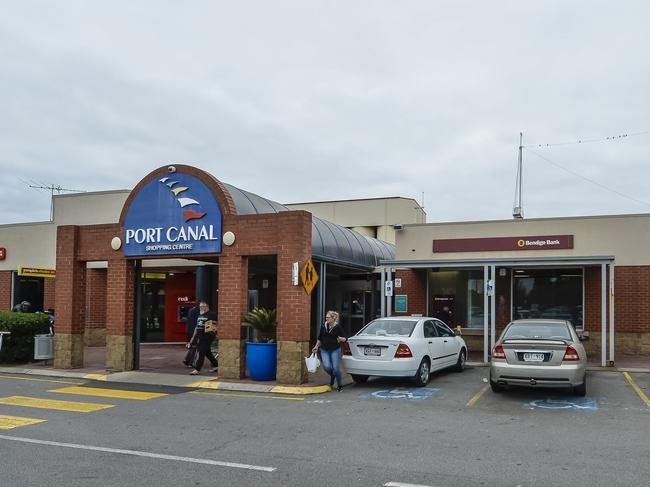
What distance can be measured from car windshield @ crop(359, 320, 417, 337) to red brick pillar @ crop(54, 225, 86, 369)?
797cm

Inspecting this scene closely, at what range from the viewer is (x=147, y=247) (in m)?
15.7

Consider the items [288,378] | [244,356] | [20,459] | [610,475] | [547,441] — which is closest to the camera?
[610,475]

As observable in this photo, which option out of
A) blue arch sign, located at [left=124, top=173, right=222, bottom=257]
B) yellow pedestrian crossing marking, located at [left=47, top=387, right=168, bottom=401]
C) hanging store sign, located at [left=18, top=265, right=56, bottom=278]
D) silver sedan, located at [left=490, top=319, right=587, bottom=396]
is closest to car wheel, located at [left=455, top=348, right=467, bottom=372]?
silver sedan, located at [left=490, top=319, right=587, bottom=396]

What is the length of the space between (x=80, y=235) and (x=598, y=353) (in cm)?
1532

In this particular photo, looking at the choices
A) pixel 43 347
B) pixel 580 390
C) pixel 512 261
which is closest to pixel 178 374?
pixel 43 347

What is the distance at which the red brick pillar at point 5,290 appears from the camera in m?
27.7

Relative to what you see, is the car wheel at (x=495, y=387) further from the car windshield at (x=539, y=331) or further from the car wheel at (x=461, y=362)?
the car wheel at (x=461, y=362)

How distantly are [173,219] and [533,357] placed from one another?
29.5ft

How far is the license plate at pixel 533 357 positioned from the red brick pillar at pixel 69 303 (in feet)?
37.6

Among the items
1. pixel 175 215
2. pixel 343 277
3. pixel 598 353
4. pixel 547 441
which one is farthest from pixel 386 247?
pixel 547 441

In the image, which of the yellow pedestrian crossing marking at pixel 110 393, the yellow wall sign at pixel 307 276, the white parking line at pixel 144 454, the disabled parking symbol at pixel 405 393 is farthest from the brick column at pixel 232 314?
the white parking line at pixel 144 454

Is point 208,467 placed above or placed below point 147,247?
below

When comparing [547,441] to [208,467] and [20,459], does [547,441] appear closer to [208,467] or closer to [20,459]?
[208,467]

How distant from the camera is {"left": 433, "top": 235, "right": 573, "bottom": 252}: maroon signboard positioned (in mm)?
19156
